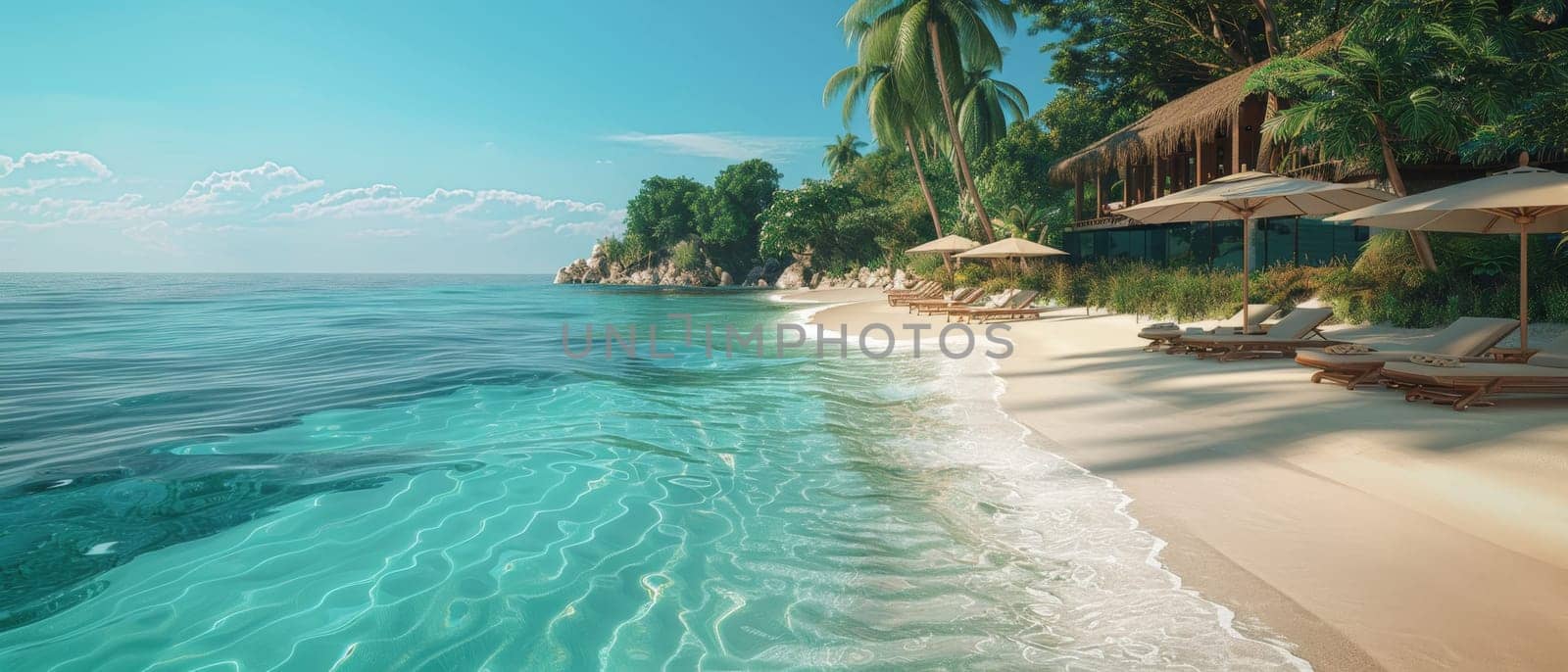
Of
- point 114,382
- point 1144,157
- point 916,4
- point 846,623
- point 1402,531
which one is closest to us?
point 846,623

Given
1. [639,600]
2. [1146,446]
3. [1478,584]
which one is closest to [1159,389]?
[1146,446]

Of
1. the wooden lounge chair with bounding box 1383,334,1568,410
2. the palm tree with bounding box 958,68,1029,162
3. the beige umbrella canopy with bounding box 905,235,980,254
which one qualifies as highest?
the palm tree with bounding box 958,68,1029,162

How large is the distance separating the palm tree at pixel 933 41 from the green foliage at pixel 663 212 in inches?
1386

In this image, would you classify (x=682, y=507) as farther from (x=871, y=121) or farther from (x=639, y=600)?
(x=871, y=121)

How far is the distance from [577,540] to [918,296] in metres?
18.7

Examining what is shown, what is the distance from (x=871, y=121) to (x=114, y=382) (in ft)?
73.1

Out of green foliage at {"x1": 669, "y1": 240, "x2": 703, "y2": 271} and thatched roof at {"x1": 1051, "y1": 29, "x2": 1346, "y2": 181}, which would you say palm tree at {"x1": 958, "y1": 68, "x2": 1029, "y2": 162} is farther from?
green foliage at {"x1": 669, "y1": 240, "x2": 703, "y2": 271}

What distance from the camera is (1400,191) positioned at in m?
11.3

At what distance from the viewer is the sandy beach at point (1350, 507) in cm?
284

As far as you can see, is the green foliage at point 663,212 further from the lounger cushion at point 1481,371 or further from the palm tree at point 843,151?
the lounger cushion at point 1481,371

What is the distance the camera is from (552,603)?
3.71m

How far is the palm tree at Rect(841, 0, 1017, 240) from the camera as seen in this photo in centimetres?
2320

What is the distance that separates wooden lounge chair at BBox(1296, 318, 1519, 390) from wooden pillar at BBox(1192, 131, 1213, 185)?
1016 cm

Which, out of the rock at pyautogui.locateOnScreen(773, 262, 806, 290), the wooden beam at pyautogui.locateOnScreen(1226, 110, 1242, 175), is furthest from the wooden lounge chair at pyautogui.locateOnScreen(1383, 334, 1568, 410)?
the rock at pyautogui.locateOnScreen(773, 262, 806, 290)
